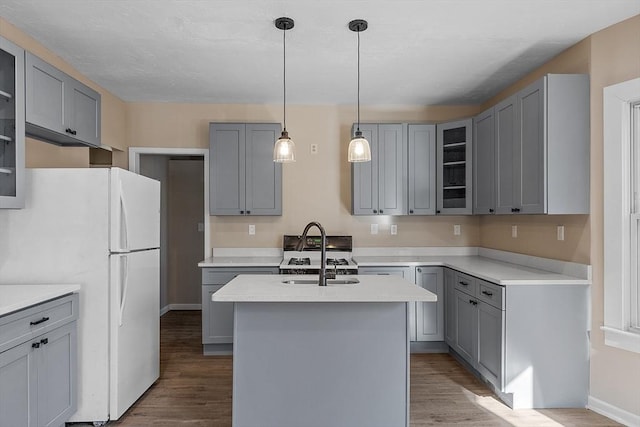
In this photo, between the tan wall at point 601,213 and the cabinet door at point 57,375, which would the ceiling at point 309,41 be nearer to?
the tan wall at point 601,213

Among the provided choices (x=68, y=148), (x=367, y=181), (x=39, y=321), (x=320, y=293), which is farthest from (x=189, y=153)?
(x=320, y=293)

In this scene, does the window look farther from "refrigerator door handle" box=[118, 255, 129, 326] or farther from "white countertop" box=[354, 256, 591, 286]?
"refrigerator door handle" box=[118, 255, 129, 326]

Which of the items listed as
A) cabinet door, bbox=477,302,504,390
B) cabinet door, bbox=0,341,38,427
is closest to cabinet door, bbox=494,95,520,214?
cabinet door, bbox=477,302,504,390

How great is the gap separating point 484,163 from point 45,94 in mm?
3568

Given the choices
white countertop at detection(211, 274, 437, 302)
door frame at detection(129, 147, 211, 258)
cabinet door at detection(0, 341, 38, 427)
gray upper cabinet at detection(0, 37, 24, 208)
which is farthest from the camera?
door frame at detection(129, 147, 211, 258)

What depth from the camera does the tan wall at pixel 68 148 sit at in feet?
9.32

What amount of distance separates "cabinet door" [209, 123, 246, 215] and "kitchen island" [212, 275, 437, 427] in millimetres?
2099

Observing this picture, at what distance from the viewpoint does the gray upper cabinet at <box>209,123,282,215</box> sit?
423 cm

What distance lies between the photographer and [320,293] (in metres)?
2.18

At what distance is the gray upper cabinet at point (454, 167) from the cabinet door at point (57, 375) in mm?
3438

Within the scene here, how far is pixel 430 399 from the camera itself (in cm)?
303

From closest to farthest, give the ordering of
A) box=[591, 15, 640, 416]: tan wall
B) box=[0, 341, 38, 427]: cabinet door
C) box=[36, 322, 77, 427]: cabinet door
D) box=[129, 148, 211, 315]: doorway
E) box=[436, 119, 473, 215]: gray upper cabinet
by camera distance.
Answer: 1. box=[0, 341, 38, 427]: cabinet door
2. box=[36, 322, 77, 427]: cabinet door
3. box=[591, 15, 640, 416]: tan wall
4. box=[436, 119, 473, 215]: gray upper cabinet
5. box=[129, 148, 211, 315]: doorway

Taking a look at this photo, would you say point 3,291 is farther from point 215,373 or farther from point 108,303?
point 215,373

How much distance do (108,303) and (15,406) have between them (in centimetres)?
72
